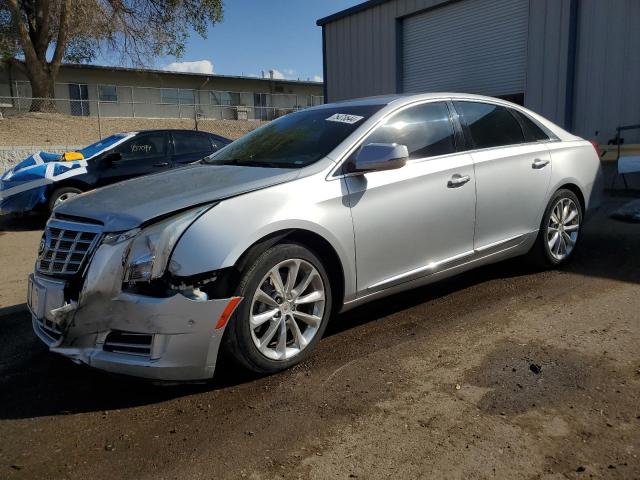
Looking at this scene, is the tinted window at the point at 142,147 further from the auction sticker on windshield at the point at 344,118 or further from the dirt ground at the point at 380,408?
the auction sticker on windshield at the point at 344,118

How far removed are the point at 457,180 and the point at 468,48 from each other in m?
10.5

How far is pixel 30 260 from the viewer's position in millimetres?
6543

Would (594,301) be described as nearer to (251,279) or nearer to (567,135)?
(567,135)

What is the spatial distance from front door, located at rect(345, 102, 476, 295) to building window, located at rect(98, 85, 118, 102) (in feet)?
103

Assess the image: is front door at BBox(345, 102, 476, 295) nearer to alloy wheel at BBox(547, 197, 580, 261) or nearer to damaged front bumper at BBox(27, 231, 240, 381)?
damaged front bumper at BBox(27, 231, 240, 381)

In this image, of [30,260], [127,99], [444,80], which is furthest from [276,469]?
[127,99]

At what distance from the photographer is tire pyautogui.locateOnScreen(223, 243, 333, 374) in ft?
9.45

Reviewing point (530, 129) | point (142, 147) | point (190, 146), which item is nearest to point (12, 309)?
point (530, 129)

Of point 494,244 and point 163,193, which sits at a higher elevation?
point 163,193

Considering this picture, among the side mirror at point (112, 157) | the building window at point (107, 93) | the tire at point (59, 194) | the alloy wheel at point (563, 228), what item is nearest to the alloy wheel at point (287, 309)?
the alloy wheel at point (563, 228)

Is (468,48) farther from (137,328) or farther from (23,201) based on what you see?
(137,328)

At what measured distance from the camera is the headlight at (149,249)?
2691 mm

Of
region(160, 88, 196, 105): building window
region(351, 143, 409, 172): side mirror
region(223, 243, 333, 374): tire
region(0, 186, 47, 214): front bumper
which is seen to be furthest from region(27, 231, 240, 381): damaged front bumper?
region(160, 88, 196, 105): building window

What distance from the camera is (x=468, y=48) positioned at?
43.3 ft
